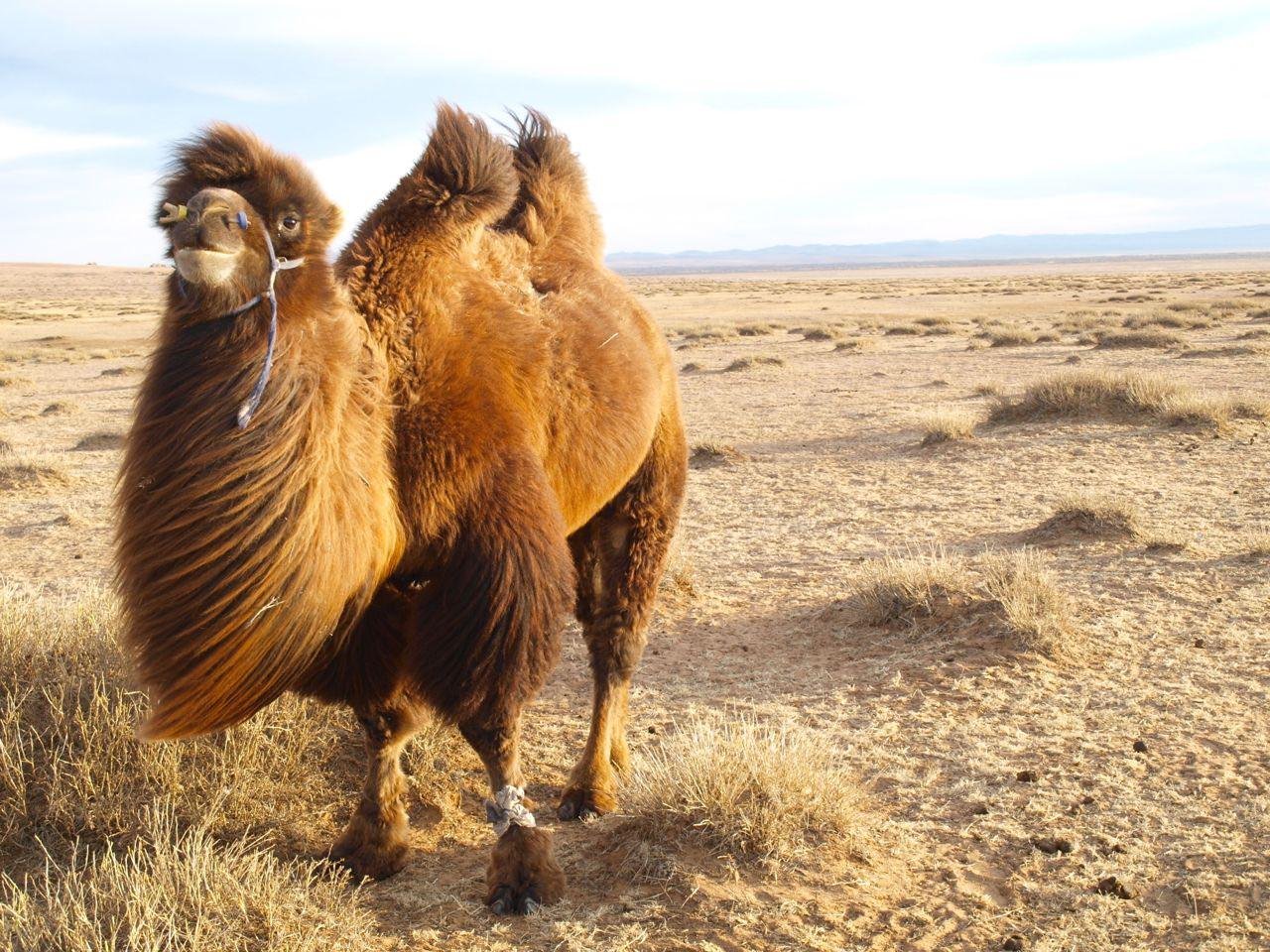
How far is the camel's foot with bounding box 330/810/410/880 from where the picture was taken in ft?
13.3

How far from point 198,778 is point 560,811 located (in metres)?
1.51

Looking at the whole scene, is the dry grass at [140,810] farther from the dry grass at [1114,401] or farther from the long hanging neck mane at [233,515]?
the dry grass at [1114,401]

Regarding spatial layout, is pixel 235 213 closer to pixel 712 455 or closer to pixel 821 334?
pixel 712 455

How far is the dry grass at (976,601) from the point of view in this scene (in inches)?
241

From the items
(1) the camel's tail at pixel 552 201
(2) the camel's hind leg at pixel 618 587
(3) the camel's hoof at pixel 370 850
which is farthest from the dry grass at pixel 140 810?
(1) the camel's tail at pixel 552 201

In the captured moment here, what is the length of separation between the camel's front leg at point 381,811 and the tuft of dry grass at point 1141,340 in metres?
24.7

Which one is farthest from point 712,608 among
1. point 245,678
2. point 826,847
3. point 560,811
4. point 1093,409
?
point 1093,409

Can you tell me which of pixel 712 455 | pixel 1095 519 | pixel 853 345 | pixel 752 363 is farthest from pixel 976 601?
pixel 853 345

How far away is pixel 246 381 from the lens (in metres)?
2.99

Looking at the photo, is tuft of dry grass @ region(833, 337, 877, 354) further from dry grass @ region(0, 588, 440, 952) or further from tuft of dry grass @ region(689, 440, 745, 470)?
dry grass @ region(0, 588, 440, 952)

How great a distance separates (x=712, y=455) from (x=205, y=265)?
1059 centimetres

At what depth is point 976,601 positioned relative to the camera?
670 centimetres

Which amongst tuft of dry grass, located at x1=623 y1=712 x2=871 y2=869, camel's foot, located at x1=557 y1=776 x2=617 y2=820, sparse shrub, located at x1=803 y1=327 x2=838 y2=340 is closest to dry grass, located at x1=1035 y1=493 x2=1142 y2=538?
tuft of dry grass, located at x1=623 y1=712 x2=871 y2=869

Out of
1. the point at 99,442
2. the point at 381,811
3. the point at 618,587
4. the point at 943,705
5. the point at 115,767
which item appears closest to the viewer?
the point at 381,811
